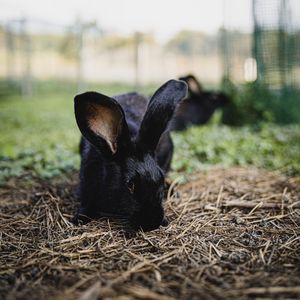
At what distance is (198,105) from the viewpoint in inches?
347

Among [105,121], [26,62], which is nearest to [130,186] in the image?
[105,121]

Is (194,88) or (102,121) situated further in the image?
(194,88)

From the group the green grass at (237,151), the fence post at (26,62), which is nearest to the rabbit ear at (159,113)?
the green grass at (237,151)

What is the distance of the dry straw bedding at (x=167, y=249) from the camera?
73.1 inches

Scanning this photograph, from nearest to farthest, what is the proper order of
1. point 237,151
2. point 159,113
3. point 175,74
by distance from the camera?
point 159,113 → point 237,151 → point 175,74

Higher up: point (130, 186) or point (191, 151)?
point (130, 186)

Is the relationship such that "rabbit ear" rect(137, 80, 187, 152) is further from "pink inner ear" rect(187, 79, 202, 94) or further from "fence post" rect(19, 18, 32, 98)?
"fence post" rect(19, 18, 32, 98)

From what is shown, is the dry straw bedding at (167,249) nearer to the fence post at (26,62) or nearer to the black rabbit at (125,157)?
the black rabbit at (125,157)

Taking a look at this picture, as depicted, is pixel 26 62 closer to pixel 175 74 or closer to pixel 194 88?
pixel 175 74

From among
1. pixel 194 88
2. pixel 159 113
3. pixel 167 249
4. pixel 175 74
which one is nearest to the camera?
pixel 167 249

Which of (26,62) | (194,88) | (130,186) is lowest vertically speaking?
(130,186)

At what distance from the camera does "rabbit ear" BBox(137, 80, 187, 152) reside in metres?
2.76

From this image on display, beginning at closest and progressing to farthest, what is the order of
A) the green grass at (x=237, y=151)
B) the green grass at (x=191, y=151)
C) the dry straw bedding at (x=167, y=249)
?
the dry straw bedding at (x=167, y=249) → the green grass at (x=191, y=151) → the green grass at (x=237, y=151)

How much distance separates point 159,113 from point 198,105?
6199 millimetres
